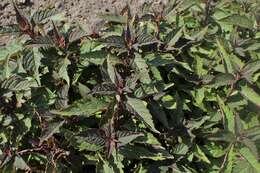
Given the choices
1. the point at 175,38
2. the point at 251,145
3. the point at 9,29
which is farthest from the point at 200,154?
the point at 9,29

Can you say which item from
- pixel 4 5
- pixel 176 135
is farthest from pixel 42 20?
pixel 4 5

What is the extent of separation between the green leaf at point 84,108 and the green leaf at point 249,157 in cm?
77

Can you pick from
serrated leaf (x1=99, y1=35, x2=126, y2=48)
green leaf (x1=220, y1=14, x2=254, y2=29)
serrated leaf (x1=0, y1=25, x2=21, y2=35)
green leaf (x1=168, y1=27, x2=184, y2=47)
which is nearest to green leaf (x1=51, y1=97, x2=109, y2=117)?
serrated leaf (x1=99, y1=35, x2=126, y2=48)

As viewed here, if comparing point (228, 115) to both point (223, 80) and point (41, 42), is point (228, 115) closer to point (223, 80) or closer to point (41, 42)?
point (223, 80)

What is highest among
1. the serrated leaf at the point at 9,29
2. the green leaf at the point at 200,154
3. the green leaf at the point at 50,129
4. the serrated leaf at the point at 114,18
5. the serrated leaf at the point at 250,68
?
the serrated leaf at the point at 9,29

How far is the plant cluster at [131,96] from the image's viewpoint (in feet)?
8.07

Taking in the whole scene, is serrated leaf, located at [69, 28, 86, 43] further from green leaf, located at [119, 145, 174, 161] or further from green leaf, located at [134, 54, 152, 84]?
green leaf, located at [119, 145, 174, 161]

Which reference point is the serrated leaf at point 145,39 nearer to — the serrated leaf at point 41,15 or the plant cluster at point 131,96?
the plant cluster at point 131,96

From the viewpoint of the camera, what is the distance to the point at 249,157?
103 inches

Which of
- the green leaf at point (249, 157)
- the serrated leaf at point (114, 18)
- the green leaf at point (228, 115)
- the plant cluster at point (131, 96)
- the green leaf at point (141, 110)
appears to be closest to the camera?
the green leaf at point (141, 110)

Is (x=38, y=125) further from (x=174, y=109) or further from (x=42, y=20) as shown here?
(x=174, y=109)

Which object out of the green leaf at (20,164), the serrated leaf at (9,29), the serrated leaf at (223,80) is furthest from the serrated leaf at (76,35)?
the serrated leaf at (223,80)

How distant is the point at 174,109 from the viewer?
2.80m

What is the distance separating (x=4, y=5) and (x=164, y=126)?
1.87 m
